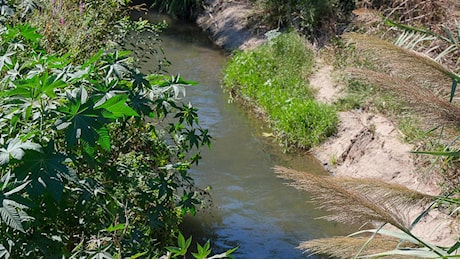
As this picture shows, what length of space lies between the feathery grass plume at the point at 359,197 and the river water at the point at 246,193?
3.04 meters

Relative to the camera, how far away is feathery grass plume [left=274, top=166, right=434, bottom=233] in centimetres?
207

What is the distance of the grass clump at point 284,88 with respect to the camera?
24.1 ft

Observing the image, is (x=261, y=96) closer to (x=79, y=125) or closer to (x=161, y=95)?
(x=161, y=95)

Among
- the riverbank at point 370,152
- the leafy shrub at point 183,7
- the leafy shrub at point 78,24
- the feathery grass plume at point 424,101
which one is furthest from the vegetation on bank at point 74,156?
the leafy shrub at point 183,7

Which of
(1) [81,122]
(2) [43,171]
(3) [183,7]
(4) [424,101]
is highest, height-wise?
(4) [424,101]

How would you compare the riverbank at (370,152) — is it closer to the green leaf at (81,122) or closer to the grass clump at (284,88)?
the grass clump at (284,88)

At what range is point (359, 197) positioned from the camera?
2.07 m

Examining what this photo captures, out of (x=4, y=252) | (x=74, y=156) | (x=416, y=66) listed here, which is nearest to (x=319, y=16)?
(x=74, y=156)

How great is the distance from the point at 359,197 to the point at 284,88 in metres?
6.43

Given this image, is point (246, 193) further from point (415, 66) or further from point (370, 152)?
point (415, 66)

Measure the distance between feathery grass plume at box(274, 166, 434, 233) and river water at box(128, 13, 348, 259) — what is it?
3036mm

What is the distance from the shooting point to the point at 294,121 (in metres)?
7.43

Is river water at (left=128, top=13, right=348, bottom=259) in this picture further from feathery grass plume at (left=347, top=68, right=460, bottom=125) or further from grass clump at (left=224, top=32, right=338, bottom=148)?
feathery grass plume at (left=347, top=68, right=460, bottom=125)

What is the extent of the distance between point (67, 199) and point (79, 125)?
594 millimetres
